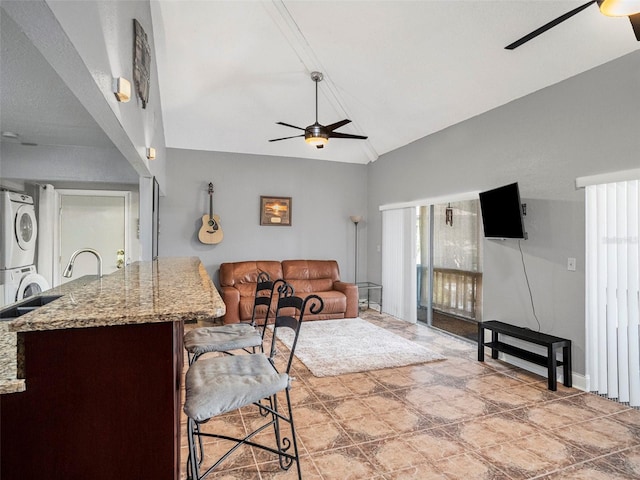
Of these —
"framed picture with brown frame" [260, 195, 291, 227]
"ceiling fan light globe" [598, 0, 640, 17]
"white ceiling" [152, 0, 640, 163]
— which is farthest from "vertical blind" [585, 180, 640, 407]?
"framed picture with brown frame" [260, 195, 291, 227]

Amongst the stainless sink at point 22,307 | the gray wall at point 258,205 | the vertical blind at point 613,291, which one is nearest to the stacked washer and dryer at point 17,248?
the gray wall at point 258,205

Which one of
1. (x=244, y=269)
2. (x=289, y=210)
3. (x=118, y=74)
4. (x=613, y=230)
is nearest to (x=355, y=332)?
(x=244, y=269)

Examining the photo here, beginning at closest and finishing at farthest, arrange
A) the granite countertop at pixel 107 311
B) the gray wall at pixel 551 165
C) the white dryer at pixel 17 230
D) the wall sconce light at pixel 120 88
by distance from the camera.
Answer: the granite countertop at pixel 107 311
the wall sconce light at pixel 120 88
the gray wall at pixel 551 165
the white dryer at pixel 17 230

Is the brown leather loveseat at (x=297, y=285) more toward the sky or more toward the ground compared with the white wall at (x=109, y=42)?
more toward the ground

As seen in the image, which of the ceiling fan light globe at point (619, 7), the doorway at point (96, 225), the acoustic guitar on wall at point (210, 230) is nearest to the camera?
the ceiling fan light globe at point (619, 7)

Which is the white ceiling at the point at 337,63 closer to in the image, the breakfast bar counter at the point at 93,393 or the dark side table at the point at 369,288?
the breakfast bar counter at the point at 93,393

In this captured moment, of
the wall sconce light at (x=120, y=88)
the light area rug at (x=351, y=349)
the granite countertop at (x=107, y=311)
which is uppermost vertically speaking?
the wall sconce light at (x=120, y=88)

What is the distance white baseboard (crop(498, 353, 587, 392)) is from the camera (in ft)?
10.7

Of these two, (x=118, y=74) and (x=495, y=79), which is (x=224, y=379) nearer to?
(x=118, y=74)

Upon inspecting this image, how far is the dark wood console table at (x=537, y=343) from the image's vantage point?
3.22 meters

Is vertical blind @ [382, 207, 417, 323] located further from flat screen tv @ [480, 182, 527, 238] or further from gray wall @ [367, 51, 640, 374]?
flat screen tv @ [480, 182, 527, 238]

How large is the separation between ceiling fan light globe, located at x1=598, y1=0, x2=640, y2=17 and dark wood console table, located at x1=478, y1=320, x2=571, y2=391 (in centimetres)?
260

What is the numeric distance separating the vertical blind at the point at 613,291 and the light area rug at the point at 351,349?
142cm

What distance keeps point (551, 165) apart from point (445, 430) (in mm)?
2595
